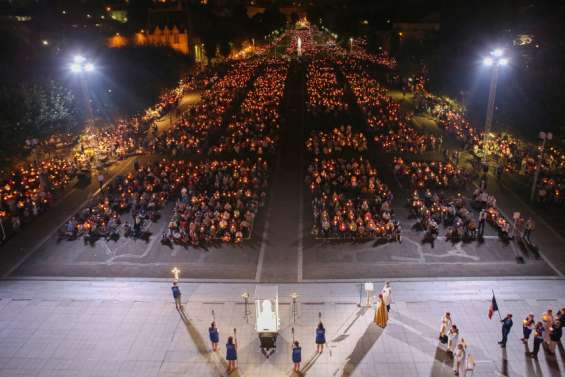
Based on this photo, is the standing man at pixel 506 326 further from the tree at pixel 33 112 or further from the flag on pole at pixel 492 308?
the tree at pixel 33 112

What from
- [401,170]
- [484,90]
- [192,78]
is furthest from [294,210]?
[192,78]

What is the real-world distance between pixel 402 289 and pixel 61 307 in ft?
48.4

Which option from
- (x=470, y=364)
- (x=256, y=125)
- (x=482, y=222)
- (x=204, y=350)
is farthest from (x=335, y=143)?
(x=470, y=364)

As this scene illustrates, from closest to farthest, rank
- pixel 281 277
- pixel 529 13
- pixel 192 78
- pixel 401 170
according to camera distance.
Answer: pixel 281 277 < pixel 401 170 < pixel 529 13 < pixel 192 78

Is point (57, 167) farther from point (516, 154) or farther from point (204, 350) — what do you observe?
point (516, 154)

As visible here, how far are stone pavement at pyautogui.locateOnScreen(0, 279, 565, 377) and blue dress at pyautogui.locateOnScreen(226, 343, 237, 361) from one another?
0.58 m

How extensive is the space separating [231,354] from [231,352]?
2.9 inches

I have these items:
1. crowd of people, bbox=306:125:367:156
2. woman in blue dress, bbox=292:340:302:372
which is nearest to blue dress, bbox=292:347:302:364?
woman in blue dress, bbox=292:340:302:372

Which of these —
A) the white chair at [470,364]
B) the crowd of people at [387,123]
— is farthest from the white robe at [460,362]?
the crowd of people at [387,123]

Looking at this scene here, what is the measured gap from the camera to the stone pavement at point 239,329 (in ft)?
51.8

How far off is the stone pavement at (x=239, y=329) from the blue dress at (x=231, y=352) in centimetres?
58

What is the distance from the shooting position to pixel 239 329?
17.7m

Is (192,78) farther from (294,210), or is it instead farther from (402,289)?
(402,289)

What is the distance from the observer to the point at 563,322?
1639 cm
